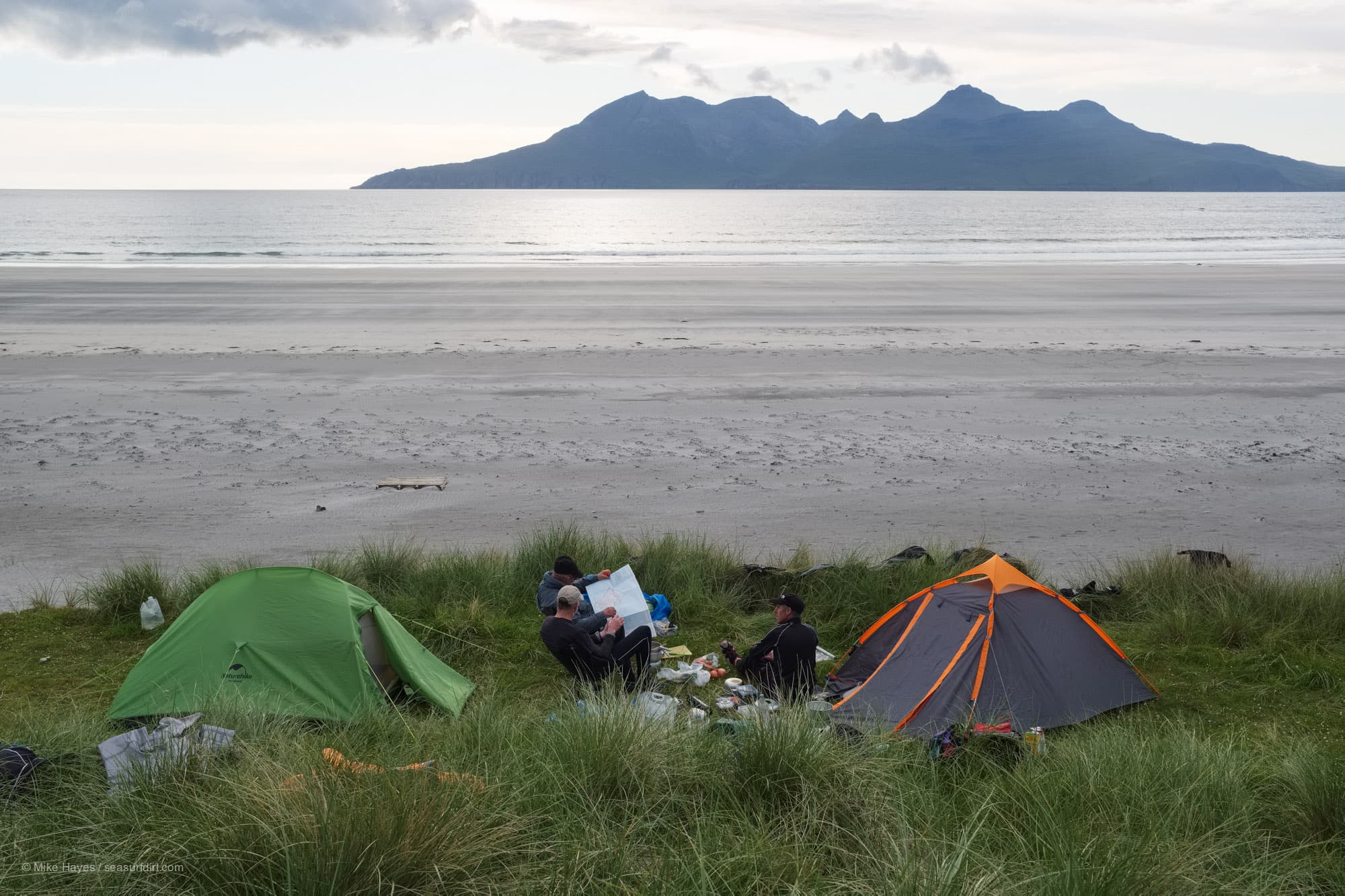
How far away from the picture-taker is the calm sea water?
6097cm

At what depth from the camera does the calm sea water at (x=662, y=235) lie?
61.0 m

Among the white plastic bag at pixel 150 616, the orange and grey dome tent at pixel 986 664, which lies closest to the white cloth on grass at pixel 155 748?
the white plastic bag at pixel 150 616

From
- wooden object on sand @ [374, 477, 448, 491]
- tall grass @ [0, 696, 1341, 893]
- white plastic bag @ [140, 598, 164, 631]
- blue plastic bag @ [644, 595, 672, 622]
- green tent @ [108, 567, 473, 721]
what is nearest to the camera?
tall grass @ [0, 696, 1341, 893]

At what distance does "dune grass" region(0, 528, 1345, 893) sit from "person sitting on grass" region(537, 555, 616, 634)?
633 mm

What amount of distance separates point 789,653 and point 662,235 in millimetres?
88752

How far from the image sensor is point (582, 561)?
10.2 metres

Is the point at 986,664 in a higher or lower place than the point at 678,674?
higher

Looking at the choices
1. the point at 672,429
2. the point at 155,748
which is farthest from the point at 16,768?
the point at 672,429

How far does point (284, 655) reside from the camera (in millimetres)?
7508

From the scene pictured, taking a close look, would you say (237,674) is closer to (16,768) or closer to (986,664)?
(16,768)

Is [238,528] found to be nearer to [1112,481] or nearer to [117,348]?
[1112,481]

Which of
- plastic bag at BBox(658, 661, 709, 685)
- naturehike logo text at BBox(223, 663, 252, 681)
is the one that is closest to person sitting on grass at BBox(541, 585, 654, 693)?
plastic bag at BBox(658, 661, 709, 685)

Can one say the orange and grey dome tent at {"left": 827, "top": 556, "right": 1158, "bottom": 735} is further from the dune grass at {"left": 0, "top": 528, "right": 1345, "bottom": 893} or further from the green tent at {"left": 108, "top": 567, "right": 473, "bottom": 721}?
the green tent at {"left": 108, "top": 567, "right": 473, "bottom": 721}

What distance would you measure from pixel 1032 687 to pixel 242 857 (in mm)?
5463
